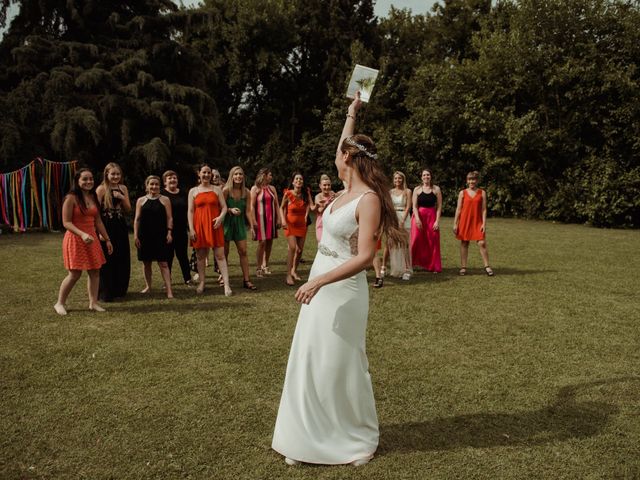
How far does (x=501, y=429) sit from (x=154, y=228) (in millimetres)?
6337

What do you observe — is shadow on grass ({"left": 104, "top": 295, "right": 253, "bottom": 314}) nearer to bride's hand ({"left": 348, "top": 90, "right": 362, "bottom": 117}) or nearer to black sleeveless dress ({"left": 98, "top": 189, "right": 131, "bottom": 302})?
black sleeveless dress ({"left": 98, "top": 189, "right": 131, "bottom": 302})

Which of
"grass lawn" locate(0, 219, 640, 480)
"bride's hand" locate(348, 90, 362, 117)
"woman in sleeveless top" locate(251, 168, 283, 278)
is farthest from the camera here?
"woman in sleeveless top" locate(251, 168, 283, 278)

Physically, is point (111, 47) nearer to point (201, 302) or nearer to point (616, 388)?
point (201, 302)

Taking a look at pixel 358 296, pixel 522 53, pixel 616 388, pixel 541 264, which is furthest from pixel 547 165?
pixel 358 296

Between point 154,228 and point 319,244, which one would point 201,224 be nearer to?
point 154,228

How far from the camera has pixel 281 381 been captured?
5344 mm

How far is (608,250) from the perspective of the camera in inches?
591

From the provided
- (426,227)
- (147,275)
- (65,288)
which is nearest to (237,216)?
(147,275)

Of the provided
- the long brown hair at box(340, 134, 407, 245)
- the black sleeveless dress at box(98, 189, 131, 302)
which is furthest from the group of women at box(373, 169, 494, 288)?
the long brown hair at box(340, 134, 407, 245)

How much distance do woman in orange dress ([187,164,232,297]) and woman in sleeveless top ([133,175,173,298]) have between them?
15.8 inches

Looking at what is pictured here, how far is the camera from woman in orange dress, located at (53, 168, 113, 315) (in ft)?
24.2

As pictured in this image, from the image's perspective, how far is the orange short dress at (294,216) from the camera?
10.3 meters

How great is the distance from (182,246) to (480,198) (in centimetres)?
584

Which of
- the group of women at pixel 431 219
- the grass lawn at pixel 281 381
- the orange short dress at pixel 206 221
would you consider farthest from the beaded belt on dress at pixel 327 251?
the group of women at pixel 431 219
